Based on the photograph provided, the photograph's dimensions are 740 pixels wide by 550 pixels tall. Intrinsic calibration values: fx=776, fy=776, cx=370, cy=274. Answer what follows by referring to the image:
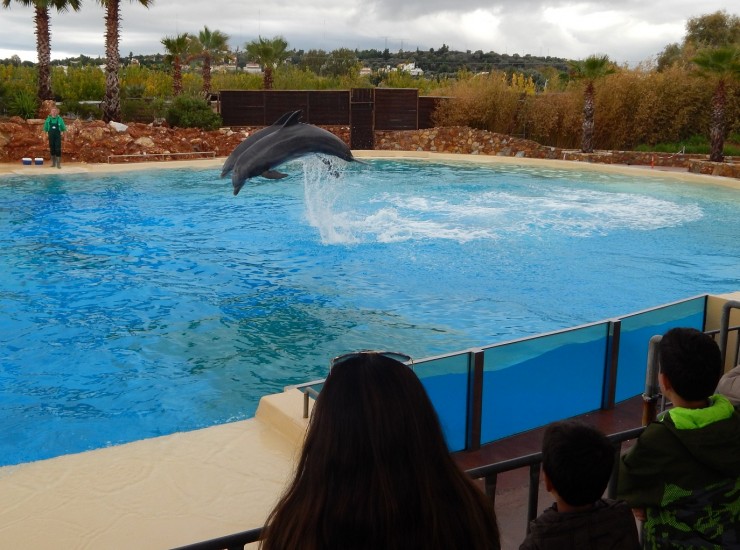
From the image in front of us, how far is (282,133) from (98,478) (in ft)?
20.8

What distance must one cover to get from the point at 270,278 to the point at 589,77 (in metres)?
18.1

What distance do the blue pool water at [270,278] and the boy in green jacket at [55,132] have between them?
1.05 meters

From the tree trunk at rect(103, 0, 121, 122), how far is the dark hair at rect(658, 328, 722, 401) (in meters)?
24.8

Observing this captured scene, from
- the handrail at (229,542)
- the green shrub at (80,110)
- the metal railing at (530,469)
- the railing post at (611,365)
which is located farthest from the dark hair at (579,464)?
the green shrub at (80,110)

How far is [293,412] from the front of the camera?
5.20m

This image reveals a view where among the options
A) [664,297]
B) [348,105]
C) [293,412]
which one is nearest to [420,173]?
[348,105]

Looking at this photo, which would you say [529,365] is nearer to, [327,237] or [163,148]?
[327,237]

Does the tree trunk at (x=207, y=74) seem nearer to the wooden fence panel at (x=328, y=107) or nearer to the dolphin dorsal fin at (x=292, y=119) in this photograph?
the wooden fence panel at (x=328, y=107)

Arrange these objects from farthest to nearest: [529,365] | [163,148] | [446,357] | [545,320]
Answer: [163,148]
[545,320]
[529,365]
[446,357]

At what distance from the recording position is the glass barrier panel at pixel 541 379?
4.74 meters

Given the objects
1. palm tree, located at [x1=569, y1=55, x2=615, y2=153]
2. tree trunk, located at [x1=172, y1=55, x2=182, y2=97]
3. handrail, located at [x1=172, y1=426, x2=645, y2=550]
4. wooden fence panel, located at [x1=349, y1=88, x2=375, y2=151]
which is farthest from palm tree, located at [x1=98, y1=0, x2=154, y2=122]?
handrail, located at [x1=172, y1=426, x2=645, y2=550]

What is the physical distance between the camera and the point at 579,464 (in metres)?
2.05

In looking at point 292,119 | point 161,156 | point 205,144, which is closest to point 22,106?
point 161,156

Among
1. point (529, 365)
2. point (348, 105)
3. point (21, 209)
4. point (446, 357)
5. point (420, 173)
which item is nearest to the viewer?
point (446, 357)
